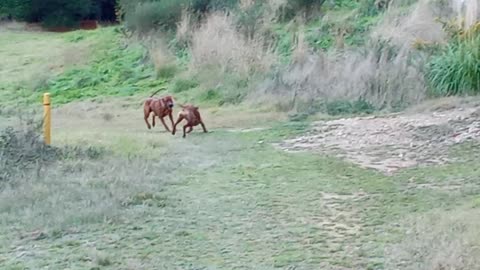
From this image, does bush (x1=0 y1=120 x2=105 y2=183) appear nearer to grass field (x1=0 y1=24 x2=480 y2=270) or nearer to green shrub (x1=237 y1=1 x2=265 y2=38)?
grass field (x1=0 y1=24 x2=480 y2=270)

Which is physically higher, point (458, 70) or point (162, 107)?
point (458, 70)

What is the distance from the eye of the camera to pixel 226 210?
7.87m

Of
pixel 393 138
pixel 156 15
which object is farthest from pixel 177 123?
pixel 156 15

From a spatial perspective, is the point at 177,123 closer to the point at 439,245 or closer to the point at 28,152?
the point at 28,152

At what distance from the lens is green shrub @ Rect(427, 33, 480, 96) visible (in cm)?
1385

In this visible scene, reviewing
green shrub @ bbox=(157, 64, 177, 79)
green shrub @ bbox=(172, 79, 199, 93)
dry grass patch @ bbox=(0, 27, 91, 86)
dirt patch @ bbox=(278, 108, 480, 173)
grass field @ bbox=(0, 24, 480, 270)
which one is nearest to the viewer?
grass field @ bbox=(0, 24, 480, 270)

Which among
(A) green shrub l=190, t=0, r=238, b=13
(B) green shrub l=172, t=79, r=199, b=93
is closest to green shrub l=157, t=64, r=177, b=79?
(B) green shrub l=172, t=79, r=199, b=93

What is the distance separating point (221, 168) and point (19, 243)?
3417mm

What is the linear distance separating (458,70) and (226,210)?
7.08 m

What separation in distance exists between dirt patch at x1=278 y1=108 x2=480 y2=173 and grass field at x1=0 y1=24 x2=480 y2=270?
29 cm

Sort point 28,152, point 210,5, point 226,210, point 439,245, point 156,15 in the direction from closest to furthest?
point 439,245 < point 226,210 < point 28,152 < point 210,5 < point 156,15

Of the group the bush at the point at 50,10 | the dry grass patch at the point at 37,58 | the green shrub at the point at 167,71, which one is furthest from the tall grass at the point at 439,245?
the bush at the point at 50,10

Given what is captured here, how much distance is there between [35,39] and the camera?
27969 mm

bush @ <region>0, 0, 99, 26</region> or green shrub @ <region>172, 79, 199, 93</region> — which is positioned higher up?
bush @ <region>0, 0, 99, 26</region>
